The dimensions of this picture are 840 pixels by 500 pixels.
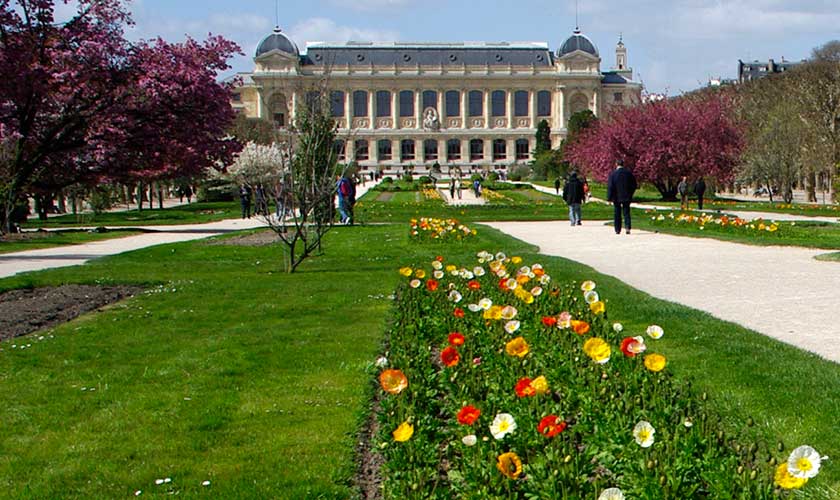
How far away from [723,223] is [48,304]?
13.0m

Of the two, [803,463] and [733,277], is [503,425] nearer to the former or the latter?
[803,463]

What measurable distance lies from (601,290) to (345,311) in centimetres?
242

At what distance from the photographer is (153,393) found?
18.2 feet

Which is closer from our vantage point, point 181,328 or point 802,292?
point 181,328

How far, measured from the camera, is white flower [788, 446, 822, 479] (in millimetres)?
2824

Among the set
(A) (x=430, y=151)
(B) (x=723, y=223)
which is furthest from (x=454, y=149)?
(B) (x=723, y=223)

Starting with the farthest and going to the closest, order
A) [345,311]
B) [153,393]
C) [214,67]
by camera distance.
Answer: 1. [214,67]
2. [345,311]
3. [153,393]

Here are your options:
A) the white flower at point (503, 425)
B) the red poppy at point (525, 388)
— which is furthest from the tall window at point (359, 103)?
the white flower at point (503, 425)

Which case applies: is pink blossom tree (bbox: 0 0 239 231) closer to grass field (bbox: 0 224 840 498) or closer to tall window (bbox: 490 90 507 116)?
grass field (bbox: 0 224 840 498)

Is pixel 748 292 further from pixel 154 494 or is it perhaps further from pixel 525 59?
pixel 525 59

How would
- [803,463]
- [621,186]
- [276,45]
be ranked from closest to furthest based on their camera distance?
[803,463], [621,186], [276,45]

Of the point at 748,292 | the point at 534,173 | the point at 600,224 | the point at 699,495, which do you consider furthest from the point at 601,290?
the point at 534,173

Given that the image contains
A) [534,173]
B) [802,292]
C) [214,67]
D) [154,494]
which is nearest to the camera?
[154,494]

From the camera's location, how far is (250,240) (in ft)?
64.0
